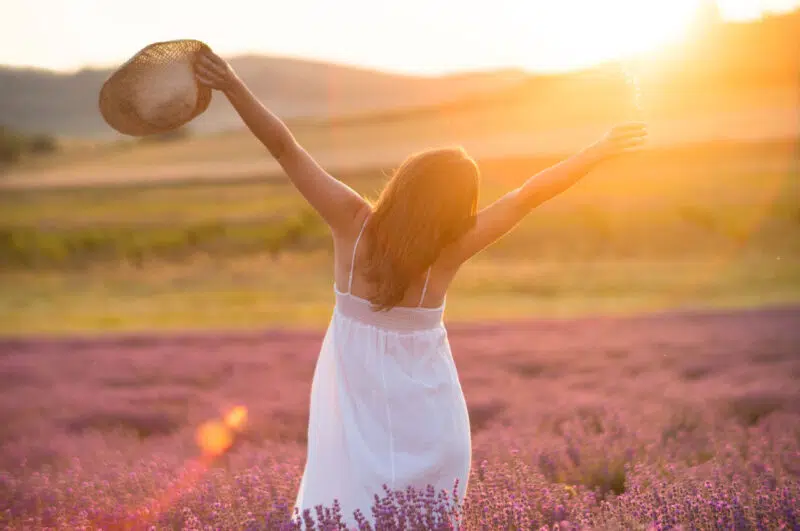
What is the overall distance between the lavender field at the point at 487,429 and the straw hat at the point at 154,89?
4.71 feet

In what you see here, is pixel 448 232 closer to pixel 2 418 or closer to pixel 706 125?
→ pixel 2 418

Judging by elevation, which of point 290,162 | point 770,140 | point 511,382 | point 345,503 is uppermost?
point 290,162

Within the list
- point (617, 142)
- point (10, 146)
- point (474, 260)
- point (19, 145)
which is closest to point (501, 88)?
point (19, 145)

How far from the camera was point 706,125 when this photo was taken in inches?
1500

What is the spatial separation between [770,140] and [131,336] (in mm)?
30392

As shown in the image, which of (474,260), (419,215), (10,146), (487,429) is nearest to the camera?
(419,215)

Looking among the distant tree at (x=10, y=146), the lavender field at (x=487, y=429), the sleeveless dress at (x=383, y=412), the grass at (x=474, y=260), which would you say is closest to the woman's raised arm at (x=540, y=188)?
the sleeveless dress at (x=383, y=412)

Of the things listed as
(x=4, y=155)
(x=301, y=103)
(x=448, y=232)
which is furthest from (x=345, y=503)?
(x=301, y=103)

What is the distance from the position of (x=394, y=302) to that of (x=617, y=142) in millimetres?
992

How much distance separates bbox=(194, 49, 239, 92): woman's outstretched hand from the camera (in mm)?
3195

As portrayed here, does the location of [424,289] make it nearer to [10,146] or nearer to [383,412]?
[383,412]

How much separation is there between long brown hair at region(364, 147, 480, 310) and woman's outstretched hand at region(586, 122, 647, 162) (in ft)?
1.44

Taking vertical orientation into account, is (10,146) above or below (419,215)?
below

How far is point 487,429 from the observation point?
6.01 metres
